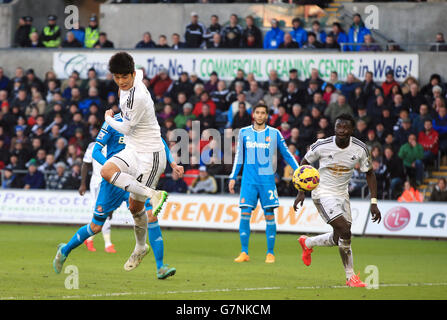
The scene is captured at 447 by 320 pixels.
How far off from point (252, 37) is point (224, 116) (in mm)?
3245

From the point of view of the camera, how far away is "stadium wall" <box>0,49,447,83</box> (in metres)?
25.7

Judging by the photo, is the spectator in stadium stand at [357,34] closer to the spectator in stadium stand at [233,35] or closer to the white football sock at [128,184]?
the spectator in stadium stand at [233,35]

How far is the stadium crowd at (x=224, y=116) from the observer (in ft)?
74.8

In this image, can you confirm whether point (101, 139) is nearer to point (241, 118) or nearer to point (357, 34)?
point (241, 118)

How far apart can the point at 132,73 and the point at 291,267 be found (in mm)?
4790

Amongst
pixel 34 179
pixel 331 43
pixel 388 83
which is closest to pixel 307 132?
pixel 388 83

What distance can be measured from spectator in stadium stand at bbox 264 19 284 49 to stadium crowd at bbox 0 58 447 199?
43.6 inches

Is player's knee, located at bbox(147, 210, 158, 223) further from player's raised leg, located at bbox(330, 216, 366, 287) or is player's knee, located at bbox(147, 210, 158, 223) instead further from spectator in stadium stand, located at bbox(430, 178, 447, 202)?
spectator in stadium stand, located at bbox(430, 178, 447, 202)

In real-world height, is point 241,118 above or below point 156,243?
above

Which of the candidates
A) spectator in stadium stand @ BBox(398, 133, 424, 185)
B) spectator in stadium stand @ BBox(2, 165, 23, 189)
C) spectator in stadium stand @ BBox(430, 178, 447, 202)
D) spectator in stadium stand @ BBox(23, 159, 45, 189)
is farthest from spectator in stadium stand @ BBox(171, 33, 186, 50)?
spectator in stadium stand @ BBox(430, 178, 447, 202)

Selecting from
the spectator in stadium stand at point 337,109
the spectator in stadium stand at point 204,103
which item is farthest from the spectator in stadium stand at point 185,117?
the spectator in stadium stand at point 337,109

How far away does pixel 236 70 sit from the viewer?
2706 centimetres

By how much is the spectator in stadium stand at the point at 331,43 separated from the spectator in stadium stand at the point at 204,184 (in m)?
5.79

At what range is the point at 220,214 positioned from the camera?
22.4 meters
